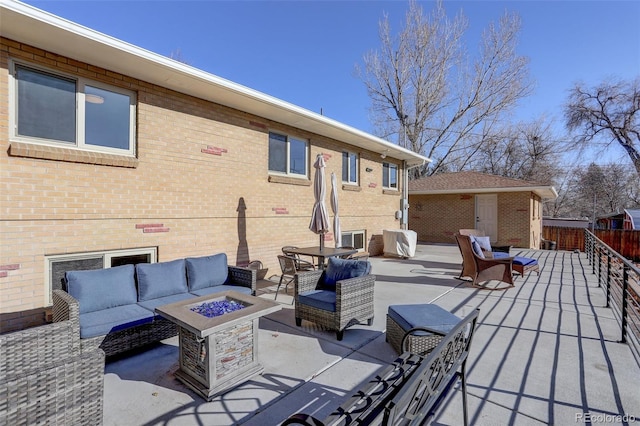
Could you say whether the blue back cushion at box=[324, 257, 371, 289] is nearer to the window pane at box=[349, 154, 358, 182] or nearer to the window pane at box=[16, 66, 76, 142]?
the window pane at box=[16, 66, 76, 142]

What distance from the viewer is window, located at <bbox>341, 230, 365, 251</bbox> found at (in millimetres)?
9961

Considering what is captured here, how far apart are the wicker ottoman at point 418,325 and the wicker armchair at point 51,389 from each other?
8.28 ft

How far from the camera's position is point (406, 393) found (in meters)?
1.32

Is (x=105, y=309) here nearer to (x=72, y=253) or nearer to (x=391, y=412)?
(x=72, y=253)

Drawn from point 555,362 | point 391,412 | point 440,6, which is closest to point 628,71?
point 440,6

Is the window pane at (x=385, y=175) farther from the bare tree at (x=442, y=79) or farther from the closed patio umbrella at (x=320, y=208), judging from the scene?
the bare tree at (x=442, y=79)

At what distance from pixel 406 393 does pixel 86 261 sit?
199 inches

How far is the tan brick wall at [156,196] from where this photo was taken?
3.96 metres

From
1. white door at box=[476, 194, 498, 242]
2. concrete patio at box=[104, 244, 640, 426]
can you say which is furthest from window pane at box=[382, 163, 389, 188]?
concrete patio at box=[104, 244, 640, 426]

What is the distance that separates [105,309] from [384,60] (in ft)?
72.8

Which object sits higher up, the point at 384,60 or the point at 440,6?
the point at 440,6

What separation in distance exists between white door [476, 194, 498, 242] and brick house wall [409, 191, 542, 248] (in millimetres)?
184

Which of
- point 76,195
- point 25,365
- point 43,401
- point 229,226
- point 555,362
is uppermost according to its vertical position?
point 76,195

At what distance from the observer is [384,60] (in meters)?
21.3
